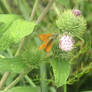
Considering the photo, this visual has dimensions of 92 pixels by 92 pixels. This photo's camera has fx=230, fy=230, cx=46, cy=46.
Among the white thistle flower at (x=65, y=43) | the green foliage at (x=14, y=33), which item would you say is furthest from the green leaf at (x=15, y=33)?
the white thistle flower at (x=65, y=43)

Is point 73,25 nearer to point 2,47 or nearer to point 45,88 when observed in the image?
point 2,47

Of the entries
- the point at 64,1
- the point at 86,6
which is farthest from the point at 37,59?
the point at 86,6

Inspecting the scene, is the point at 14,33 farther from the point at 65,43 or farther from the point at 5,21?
the point at 65,43

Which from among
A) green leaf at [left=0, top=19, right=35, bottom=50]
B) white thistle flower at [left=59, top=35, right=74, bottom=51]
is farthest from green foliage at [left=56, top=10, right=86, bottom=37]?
green leaf at [left=0, top=19, right=35, bottom=50]

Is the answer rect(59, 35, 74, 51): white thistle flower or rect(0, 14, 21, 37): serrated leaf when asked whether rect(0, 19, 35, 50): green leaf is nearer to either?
rect(0, 14, 21, 37): serrated leaf

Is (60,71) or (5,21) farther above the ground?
(5,21)

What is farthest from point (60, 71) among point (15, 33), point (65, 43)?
point (15, 33)
